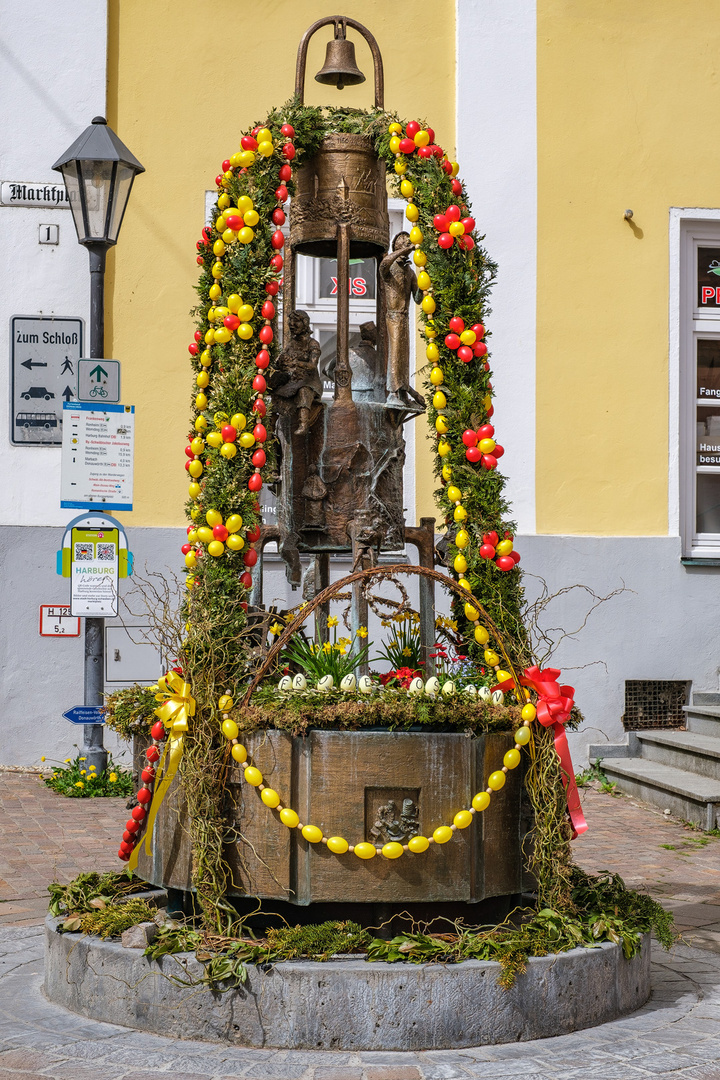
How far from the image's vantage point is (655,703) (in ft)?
32.2

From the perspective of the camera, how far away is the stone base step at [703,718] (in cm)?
927

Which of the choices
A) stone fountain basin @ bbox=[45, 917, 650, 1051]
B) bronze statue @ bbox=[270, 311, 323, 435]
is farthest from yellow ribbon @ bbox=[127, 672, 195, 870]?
bronze statue @ bbox=[270, 311, 323, 435]

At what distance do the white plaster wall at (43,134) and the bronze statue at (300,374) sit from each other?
4491 mm

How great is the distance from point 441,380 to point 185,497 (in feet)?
15.8

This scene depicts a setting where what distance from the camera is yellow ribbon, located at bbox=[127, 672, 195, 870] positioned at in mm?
4352

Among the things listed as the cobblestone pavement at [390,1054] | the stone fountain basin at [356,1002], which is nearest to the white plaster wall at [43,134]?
the cobblestone pavement at [390,1054]

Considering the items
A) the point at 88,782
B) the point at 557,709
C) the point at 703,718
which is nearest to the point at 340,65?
the point at 557,709

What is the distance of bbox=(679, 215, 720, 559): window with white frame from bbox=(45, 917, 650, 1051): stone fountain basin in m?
6.28

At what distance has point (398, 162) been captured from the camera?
5.05 metres

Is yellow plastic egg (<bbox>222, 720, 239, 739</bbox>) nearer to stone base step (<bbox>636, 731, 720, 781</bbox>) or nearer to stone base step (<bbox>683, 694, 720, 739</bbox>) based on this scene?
stone base step (<bbox>636, 731, 720, 781</bbox>)

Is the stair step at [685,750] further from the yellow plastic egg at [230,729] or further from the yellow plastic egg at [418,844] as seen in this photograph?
the yellow plastic egg at [230,729]

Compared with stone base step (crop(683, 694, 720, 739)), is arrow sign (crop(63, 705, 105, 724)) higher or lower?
higher

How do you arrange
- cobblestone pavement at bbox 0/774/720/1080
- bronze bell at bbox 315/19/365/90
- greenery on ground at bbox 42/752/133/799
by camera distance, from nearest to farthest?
cobblestone pavement at bbox 0/774/720/1080, bronze bell at bbox 315/19/365/90, greenery on ground at bbox 42/752/133/799

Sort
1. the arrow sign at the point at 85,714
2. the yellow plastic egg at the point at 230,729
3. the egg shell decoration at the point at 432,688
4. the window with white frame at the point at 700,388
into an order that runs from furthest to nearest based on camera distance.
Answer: the window with white frame at the point at 700,388, the arrow sign at the point at 85,714, the egg shell decoration at the point at 432,688, the yellow plastic egg at the point at 230,729
